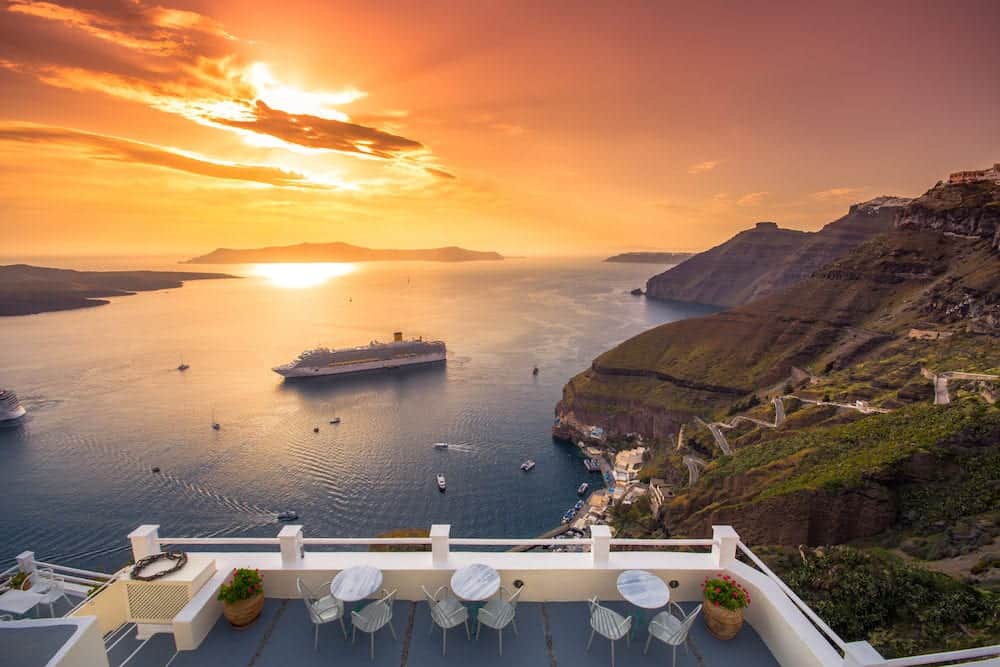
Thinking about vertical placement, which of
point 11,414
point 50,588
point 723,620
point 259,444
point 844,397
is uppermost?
point 723,620

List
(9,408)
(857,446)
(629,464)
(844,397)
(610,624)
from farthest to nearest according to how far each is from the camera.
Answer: (9,408)
(629,464)
(844,397)
(857,446)
(610,624)

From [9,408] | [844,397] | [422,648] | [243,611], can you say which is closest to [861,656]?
[422,648]

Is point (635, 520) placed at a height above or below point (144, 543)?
below

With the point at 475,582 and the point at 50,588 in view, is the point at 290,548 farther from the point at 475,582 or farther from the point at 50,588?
the point at 50,588

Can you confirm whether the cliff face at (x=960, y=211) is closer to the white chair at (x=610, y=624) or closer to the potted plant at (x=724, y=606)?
the potted plant at (x=724, y=606)

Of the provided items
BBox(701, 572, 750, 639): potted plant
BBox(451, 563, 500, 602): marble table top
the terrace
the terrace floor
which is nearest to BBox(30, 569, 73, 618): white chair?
the terrace

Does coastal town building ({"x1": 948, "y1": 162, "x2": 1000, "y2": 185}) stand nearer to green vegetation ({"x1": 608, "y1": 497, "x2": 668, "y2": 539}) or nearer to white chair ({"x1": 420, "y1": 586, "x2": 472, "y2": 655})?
green vegetation ({"x1": 608, "y1": 497, "x2": 668, "y2": 539})

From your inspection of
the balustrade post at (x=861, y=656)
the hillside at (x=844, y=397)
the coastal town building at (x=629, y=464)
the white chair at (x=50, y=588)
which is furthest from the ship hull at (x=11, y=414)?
the balustrade post at (x=861, y=656)
